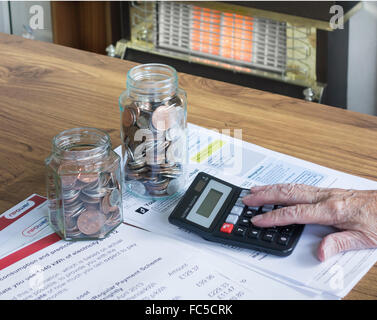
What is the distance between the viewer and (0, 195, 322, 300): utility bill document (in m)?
0.83

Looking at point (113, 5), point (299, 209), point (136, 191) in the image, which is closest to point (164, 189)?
point (136, 191)

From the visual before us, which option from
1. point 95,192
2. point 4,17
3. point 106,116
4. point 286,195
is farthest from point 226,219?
point 4,17

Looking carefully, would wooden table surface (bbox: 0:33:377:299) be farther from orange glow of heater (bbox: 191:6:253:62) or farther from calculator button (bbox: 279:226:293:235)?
orange glow of heater (bbox: 191:6:253:62)

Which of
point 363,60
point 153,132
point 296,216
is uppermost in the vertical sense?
point 153,132

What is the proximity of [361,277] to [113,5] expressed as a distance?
242cm

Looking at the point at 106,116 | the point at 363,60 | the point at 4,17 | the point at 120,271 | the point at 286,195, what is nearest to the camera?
the point at 120,271

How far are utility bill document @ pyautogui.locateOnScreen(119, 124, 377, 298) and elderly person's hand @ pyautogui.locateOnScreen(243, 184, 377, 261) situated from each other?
2 centimetres

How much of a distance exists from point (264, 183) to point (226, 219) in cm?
17

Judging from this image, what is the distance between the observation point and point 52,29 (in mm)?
3074

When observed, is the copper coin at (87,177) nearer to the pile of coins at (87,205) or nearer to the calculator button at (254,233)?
the pile of coins at (87,205)

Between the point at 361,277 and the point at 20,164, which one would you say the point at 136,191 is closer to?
the point at 20,164

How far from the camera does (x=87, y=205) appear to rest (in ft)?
2.97

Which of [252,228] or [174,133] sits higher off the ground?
[174,133]

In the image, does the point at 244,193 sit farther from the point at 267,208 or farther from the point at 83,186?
the point at 83,186
